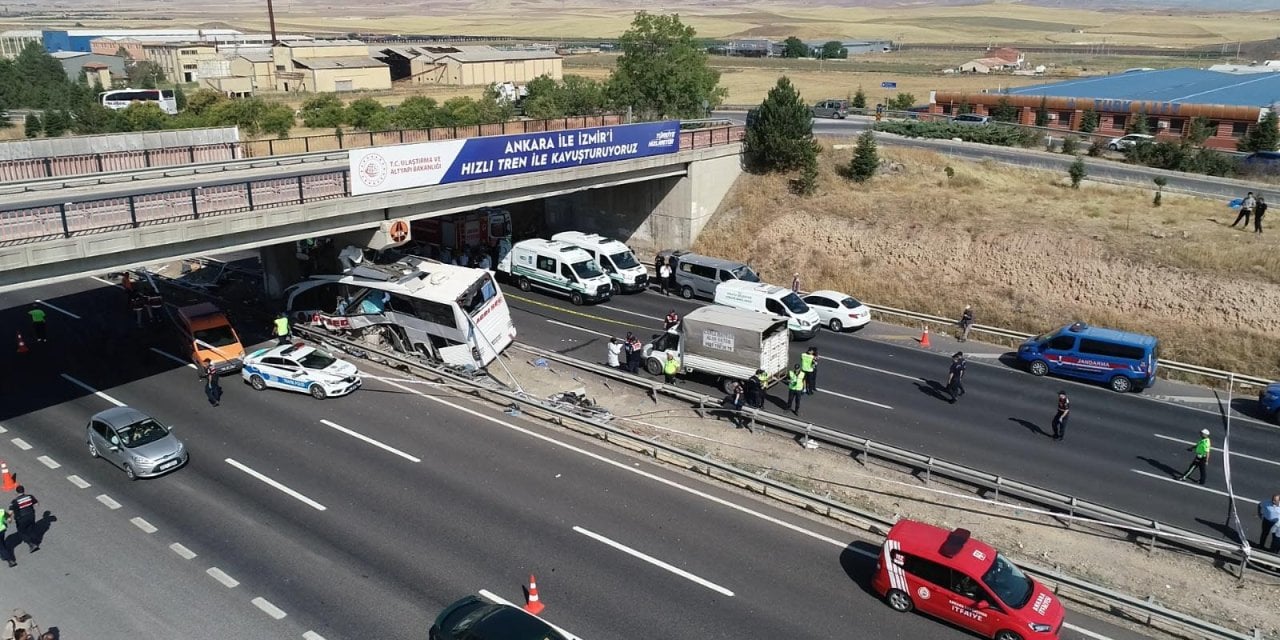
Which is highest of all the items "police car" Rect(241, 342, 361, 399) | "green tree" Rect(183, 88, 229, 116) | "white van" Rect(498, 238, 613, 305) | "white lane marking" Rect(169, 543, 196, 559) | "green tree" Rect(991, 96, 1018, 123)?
"green tree" Rect(183, 88, 229, 116)

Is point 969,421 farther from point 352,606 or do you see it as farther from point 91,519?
point 91,519

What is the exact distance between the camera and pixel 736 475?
19.9 meters

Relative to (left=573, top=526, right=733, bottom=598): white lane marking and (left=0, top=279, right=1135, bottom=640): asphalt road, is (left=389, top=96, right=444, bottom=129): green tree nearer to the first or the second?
(left=0, top=279, right=1135, bottom=640): asphalt road

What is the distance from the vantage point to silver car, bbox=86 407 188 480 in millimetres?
19562

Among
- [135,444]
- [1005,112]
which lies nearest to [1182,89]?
[1005,112]

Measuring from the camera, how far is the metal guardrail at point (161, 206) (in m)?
20.4

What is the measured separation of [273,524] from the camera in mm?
17797

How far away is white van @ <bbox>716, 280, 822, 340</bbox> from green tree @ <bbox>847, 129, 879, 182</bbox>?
15155 millimetres

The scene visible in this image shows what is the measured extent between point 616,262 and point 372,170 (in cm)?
1209

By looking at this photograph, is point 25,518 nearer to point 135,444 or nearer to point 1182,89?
point 135,444

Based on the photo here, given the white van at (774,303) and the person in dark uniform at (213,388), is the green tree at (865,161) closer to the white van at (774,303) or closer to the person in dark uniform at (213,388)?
the white van at (774,303)

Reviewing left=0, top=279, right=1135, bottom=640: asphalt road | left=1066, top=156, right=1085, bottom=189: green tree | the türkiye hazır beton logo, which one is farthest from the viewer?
left=1066, top=156, right=1085, bottom=189: green tree

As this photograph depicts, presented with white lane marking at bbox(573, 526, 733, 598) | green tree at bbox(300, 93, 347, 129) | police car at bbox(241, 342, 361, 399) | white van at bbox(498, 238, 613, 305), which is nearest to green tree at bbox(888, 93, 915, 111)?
green tree at bbox(300, 93, 347, 129)

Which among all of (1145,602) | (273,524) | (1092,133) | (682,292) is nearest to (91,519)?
(273,524)
